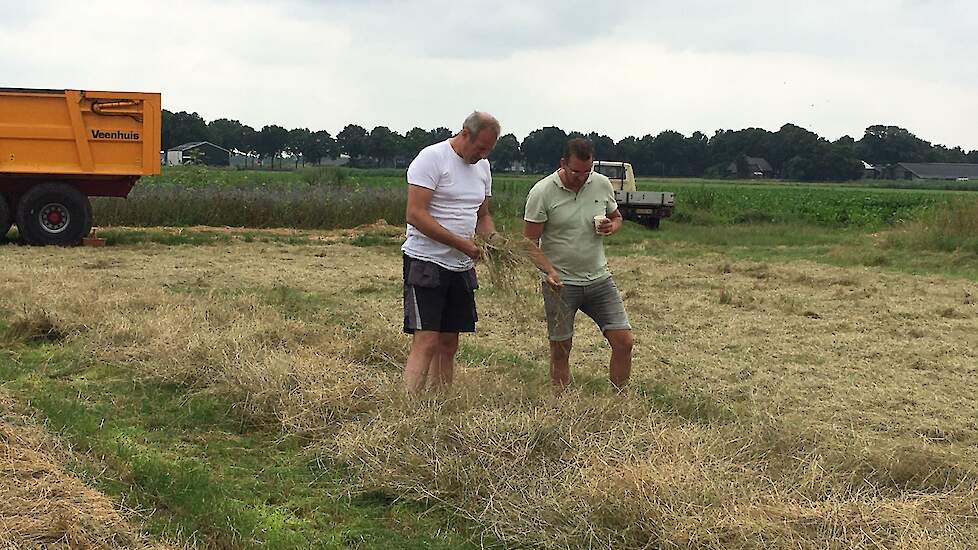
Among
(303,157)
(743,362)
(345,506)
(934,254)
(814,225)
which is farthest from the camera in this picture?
(303,157)

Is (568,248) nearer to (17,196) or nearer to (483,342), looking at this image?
→ (483,342)

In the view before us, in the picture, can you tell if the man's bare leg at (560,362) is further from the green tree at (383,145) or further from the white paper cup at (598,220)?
the green tree at (383,145)

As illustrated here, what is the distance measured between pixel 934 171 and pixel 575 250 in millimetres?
105711

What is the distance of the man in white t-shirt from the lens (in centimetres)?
503

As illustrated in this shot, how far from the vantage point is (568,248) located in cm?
576

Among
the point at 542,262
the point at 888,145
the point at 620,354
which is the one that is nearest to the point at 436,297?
the point at 542,262

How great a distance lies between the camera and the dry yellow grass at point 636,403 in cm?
369

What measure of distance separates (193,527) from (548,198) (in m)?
2.80

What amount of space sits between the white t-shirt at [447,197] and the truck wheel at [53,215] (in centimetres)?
1198

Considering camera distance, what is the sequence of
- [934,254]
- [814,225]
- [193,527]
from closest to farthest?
[193,527], [934,254], [814,225]

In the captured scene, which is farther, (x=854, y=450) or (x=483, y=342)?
(x=483, y=342)

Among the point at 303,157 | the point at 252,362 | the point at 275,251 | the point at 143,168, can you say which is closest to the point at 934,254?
the point at 275,251

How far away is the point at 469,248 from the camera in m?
5.07

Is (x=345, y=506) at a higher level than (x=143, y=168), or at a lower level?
lower
